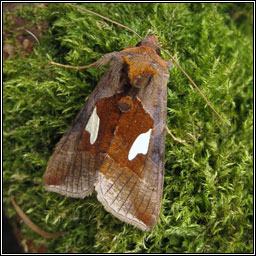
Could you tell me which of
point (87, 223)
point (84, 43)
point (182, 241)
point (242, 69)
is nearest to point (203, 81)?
point (242, 69)

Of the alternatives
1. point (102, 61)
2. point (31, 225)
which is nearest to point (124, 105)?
point (102, 61)

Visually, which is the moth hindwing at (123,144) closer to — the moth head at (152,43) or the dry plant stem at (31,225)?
the moth head at (152,43)

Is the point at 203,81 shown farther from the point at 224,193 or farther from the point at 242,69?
the point at 224,193

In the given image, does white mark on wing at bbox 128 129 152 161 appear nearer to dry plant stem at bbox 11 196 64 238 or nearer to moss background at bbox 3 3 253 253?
moss background at bbox 3 3 253 253

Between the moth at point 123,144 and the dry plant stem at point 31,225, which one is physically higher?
the moth at point 123,144

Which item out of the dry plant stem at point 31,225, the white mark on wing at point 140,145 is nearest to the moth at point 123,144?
the white mark on wing at point 140,145

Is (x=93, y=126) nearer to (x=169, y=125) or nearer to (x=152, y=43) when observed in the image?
(x=169, y=125)

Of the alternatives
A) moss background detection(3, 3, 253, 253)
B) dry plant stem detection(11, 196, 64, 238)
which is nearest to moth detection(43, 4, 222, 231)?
moss background detection(3, 3, 253, 253)
